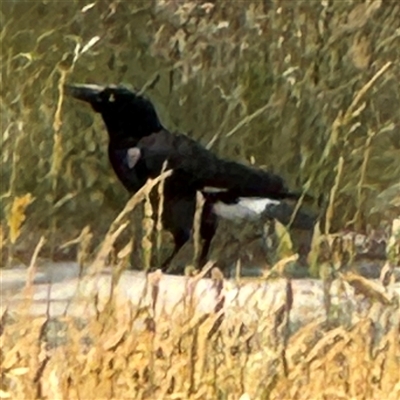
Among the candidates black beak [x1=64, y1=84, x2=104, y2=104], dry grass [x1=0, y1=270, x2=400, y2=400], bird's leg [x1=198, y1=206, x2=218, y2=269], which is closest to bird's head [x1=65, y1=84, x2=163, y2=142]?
black beak [x1=64, y1=84, x2=104, y2=104]

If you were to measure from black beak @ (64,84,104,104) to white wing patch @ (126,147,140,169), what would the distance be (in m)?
0.18

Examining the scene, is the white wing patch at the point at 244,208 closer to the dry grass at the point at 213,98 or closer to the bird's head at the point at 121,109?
the dry grass at the point at 213,98

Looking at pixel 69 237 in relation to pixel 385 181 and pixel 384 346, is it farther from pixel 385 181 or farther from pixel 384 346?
pixel 384 346

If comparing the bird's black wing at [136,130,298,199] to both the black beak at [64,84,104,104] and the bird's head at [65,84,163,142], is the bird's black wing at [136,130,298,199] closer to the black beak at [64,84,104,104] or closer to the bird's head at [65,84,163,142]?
the bird's head at [65,84,163,142]

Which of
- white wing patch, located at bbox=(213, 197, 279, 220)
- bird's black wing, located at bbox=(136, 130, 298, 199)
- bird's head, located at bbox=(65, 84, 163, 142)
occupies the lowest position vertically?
white wing patch, located at bbox=(213, 197, 279, 220)

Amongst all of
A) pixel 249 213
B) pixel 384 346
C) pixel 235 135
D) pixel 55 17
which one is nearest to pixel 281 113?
pixel 235 135

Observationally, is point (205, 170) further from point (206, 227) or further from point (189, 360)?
point (189, 360)

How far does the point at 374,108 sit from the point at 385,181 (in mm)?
178

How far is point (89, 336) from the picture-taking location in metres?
1.94

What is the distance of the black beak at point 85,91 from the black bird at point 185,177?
7 cm

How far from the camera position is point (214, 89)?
9.71ft

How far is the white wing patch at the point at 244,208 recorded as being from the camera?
104 inches

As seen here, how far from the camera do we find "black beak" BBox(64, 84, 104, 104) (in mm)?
2812

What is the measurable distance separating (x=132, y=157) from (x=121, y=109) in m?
0.15
